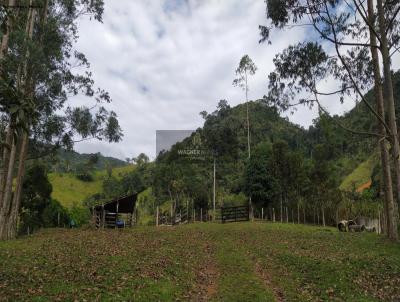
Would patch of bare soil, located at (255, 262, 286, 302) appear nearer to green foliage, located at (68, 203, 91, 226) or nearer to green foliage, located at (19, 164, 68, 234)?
green foliage, located at (19, 164, 68, 234)

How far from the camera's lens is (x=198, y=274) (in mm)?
12844

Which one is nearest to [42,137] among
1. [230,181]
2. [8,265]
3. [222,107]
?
[8,265]

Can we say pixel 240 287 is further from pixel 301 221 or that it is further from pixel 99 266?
pixel 301 221

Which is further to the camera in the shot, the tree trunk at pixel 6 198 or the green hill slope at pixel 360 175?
the green hill slope at pixel 360 175

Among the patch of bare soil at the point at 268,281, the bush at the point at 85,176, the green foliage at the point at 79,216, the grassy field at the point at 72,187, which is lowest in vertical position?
the patch of bare soil at the point at 268,281

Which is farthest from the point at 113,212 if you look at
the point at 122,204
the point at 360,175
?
the point at 360,175

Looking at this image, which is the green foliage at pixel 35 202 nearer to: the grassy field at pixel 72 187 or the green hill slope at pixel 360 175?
the grassy field at pixel 72 187

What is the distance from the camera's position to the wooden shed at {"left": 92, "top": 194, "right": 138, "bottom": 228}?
3369 cm

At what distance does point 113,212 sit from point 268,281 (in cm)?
2521

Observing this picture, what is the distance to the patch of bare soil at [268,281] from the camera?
10.2 metres

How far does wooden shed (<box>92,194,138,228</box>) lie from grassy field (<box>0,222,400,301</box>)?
1619cm

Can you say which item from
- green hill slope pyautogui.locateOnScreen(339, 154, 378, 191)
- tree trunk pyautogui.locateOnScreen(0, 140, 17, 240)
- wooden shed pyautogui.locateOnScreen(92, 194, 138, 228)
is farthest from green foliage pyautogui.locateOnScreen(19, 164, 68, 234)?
green hill slope pyautogui.locateOnScreen(339, 154, 378, 191)

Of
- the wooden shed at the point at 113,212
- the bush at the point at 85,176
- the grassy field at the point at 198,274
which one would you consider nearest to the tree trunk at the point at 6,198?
the grassy field at the point at 198,274

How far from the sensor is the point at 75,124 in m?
26.2
